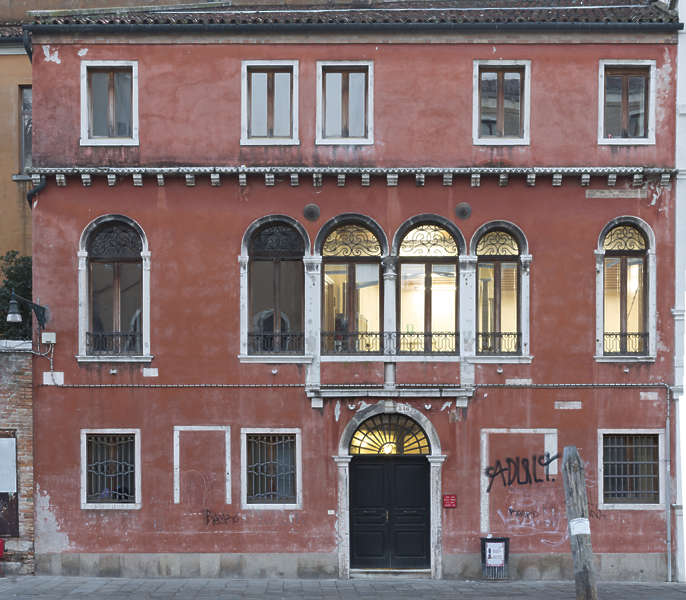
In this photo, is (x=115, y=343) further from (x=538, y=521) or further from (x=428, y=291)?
(x=538, y=521)

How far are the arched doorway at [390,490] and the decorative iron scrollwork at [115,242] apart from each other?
17.5ft

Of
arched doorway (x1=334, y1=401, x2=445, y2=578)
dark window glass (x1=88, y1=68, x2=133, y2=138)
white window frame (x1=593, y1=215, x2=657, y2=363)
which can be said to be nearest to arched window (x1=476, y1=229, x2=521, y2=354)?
white window frame (x1=593, y1=215, x2=657, y2=363)

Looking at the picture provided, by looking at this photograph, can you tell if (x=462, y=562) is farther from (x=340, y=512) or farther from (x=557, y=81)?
(x=557, y=81)

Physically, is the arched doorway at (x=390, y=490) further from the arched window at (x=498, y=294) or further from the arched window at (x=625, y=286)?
the arched window at (x=625, y=286)

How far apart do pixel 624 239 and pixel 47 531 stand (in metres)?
12.2

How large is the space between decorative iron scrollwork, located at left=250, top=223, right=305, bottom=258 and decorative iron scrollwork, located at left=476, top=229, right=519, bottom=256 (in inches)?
136

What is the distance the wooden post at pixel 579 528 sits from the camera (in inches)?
501

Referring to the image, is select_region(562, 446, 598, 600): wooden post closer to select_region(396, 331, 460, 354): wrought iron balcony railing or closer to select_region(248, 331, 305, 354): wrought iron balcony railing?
select_region(396, 331, 460, 354): wrought iron balcony railing

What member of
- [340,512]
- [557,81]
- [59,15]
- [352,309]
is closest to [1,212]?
[59,15]

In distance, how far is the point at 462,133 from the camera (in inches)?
707

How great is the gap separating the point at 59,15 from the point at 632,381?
1346cm

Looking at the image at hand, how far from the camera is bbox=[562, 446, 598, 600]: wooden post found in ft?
41.8

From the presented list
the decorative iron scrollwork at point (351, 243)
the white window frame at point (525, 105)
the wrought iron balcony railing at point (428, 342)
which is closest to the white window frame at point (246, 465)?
the wrought iron balcony railing at point (428, 342)

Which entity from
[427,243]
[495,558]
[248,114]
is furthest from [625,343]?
[248,114]
